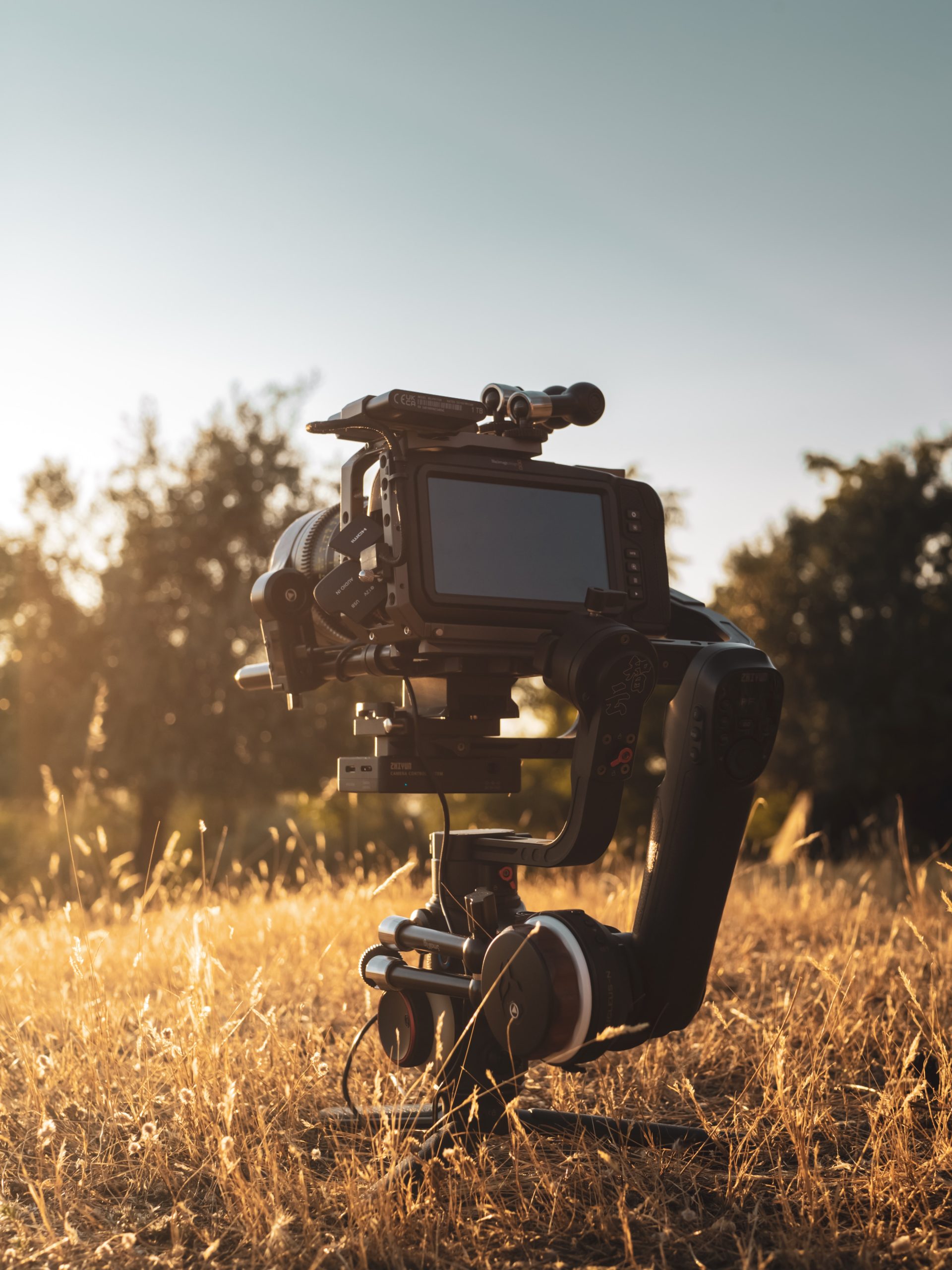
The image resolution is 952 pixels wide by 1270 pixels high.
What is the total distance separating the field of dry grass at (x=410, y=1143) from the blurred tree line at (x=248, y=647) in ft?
41.2

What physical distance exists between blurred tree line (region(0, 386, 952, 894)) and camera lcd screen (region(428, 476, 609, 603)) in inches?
559

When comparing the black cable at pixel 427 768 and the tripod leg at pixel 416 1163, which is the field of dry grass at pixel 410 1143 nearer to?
the tripod leg at pixel 416 1163

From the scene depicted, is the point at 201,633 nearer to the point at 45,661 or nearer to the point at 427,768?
the point at 45,661

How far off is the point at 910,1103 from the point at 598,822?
1.66m

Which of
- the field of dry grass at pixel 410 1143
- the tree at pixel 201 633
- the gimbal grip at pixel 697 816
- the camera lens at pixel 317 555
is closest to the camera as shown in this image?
the field of dry grass at pixel 410 1143

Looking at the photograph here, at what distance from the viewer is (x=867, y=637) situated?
1817 centimetres

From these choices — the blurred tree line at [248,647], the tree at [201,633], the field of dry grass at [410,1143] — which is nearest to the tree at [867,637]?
the blurred tree line at [248,647]

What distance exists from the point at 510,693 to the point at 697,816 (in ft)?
1.87

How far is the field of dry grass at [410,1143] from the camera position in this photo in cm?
223

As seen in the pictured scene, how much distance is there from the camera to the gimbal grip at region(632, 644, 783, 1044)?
2.39 m

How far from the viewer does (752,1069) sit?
3.43 metres

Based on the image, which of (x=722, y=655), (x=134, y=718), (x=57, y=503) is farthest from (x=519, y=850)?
(x=57, y=503)

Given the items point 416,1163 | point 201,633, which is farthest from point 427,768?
point 201,633

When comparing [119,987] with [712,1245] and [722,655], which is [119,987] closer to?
[712,1245]
